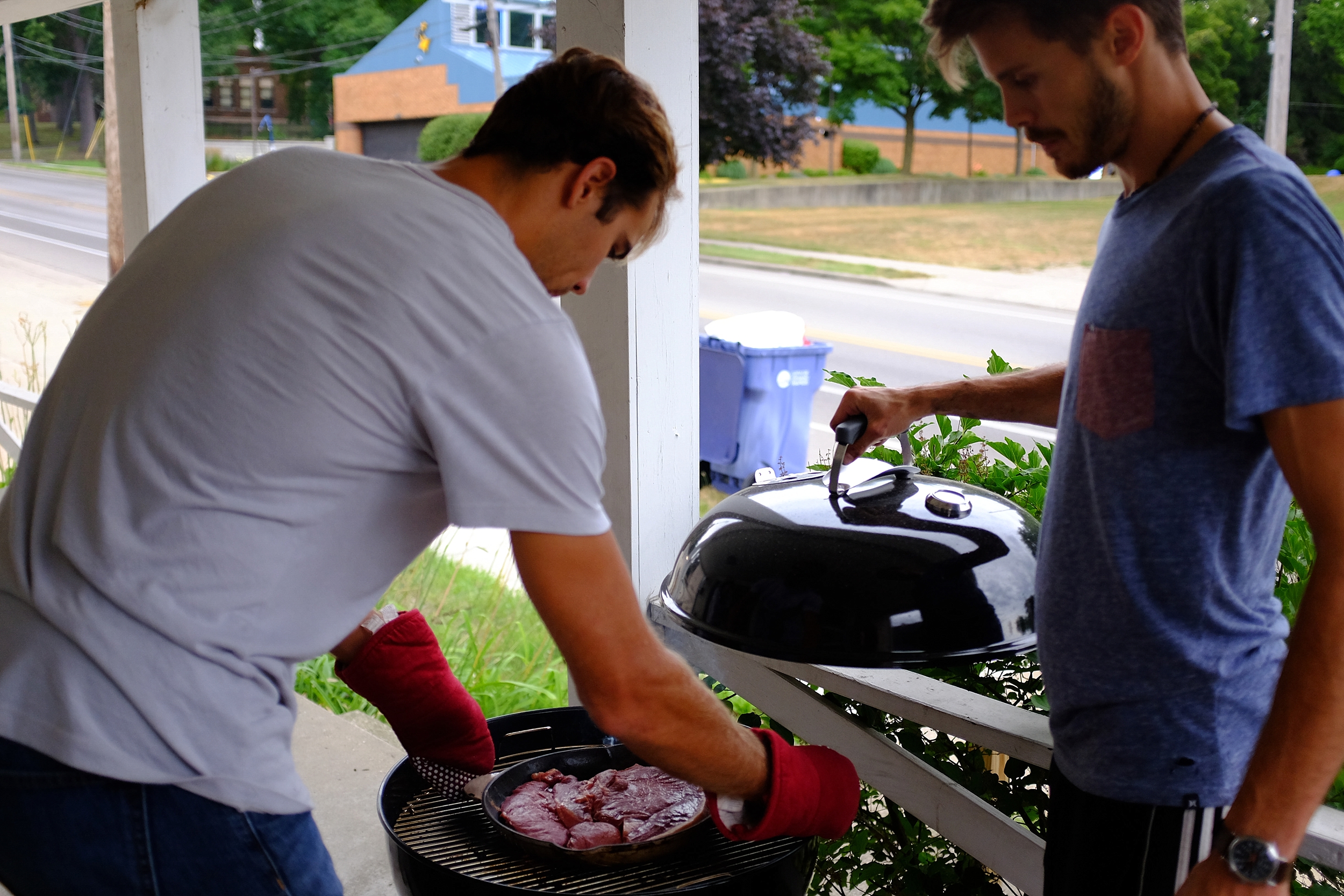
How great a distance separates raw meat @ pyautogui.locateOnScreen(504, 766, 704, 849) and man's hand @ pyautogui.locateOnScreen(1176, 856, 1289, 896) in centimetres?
79

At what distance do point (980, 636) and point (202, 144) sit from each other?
3.43m

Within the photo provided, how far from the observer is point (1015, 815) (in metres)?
2.25

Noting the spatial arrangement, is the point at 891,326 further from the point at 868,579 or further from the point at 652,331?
the point at 868,579

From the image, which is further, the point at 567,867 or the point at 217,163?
the point at 217,163

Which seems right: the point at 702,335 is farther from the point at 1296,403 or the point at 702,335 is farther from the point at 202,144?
the point at 1296,403

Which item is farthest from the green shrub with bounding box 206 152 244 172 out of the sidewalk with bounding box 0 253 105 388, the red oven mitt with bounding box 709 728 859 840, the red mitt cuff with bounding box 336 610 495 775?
the red oven mitt with bounding box 709 728 859 840

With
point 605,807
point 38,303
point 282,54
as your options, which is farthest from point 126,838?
point 282,54

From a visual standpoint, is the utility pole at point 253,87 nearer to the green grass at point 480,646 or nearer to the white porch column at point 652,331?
the green grass at point 480,646

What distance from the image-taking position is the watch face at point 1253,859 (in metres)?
1.05

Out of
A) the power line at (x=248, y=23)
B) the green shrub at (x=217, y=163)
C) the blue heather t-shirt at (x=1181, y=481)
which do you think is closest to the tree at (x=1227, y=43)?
the blue heather t-shirt at (x=1181, y=481)

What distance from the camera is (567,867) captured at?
1.73 metres

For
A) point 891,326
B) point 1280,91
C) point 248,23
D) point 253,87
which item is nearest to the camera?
point 1280,91

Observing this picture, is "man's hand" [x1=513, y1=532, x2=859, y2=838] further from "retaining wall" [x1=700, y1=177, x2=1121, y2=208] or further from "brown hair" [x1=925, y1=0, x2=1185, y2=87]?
"retaining wall" [x1=700, y1=177, x2=1121, y2=208]

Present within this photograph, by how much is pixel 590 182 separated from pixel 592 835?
40.0 inches
